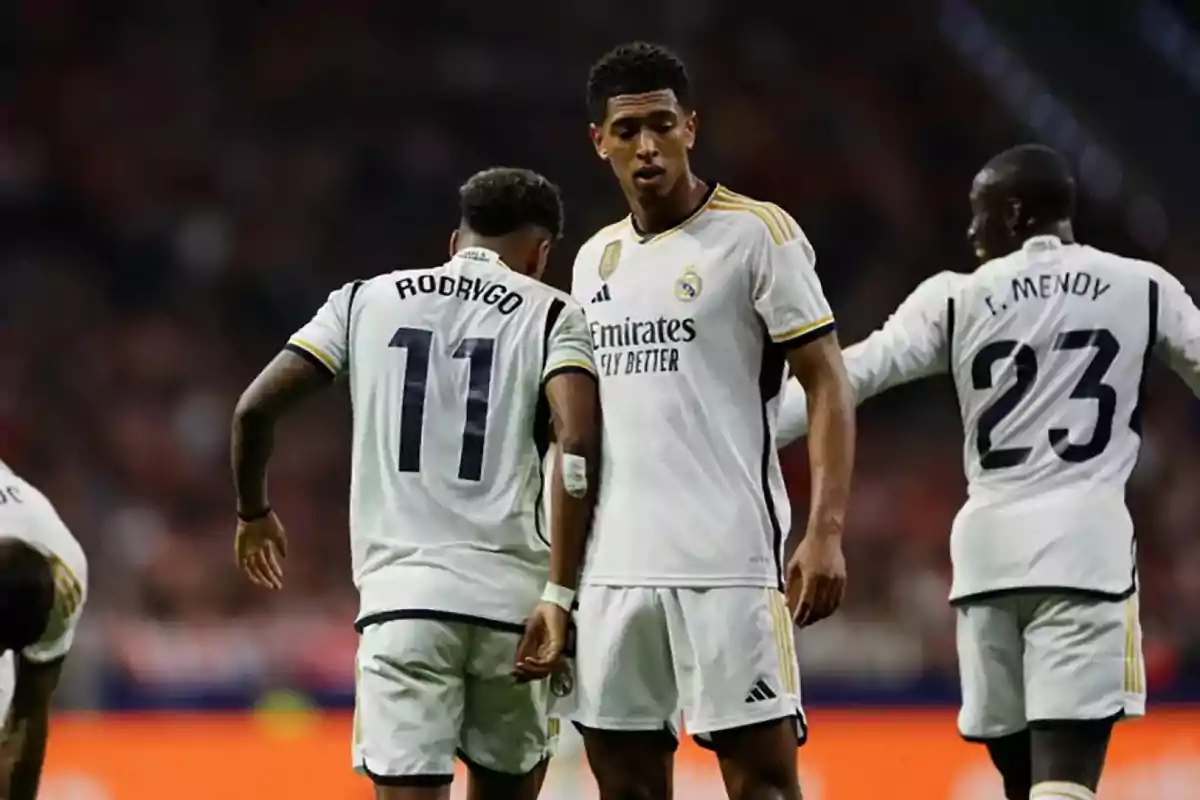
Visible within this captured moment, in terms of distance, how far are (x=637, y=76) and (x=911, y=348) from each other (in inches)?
53.5

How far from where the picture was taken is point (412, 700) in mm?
4469

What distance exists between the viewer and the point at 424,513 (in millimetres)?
4508

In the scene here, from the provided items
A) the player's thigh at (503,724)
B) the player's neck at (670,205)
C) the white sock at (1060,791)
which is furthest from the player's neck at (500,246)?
the white sock at (1060,791)

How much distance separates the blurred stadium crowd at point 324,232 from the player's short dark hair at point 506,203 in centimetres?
606

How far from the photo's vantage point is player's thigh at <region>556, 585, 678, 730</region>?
169 inches

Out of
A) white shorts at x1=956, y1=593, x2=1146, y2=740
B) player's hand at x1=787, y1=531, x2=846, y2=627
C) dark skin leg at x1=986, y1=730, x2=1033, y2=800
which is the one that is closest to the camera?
player's hand at x1=787, y1=531, x2=846, y2=627

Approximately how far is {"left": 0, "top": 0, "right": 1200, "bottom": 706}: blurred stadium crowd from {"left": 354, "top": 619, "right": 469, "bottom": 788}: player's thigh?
19.8 ft

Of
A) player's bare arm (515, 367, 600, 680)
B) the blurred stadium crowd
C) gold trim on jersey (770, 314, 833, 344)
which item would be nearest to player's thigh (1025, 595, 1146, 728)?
gold trim on jersey (770, 314, 833, 344)

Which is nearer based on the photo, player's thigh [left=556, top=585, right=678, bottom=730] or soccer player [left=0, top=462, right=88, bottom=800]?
player's thigh [left=556, top=585, right=678, bottom=730]

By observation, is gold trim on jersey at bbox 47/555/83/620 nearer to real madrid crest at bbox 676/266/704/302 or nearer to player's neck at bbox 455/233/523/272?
player's neck at bbox 455/233/523/272

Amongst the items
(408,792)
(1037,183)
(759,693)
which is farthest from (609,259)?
(1037,183)

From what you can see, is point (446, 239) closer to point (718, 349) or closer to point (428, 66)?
point (428, 66)

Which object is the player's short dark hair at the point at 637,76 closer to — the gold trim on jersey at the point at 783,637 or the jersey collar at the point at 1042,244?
the gold trim on jersey at the point at 783,637

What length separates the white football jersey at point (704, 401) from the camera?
14.0 feet
